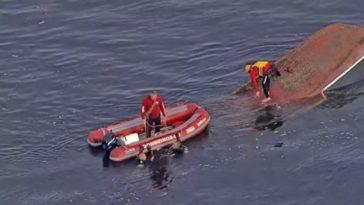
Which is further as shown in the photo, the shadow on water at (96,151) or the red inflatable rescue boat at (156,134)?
the shadow on water at (96,151)

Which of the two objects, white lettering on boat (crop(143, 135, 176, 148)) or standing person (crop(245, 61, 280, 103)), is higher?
standing person (crop(245, 61, 280, 103))

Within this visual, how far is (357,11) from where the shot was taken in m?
43.1

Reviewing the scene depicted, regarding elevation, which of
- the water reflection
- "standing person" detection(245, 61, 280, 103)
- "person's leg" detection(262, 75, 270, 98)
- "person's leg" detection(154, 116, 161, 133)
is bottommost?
the water reflection

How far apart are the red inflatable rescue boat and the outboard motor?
0.16m

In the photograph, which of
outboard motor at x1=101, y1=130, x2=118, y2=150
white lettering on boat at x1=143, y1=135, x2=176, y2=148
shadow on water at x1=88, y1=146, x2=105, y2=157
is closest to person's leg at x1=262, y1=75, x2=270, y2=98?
white lettering on boat at x1=143, y1=135, x2=176, y2=148

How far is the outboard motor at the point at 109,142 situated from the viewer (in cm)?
3108

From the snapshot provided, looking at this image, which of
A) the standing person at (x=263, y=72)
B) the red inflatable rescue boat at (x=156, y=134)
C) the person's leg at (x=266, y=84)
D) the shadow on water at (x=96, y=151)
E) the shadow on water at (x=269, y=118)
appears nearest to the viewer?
the red inflatable rescue boat at (x=156, y=134)

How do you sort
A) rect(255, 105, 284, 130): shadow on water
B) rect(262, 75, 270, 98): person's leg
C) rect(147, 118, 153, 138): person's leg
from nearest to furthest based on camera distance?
rect(147, 118, 153, 138): person's leg, rect(255, 105, 284, 130): shadow on water, rect(262, 75, 270, 98): person's leg

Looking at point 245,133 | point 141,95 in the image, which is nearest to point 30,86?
point 141,95

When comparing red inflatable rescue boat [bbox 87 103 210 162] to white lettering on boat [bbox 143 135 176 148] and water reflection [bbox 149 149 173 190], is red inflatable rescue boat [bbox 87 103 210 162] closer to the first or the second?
white lettering on boat [bbox 143 135 176 148]

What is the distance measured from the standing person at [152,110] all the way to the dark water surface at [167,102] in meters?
1.66

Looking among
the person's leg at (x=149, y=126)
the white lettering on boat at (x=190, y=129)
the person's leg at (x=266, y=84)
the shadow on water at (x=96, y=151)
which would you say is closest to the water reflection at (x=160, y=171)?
the person's leg at (x=149, y=126)

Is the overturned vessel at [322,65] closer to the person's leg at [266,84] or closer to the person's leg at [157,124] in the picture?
the person's leg at [266,84]

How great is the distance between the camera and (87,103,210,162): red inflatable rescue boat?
30.6 m
